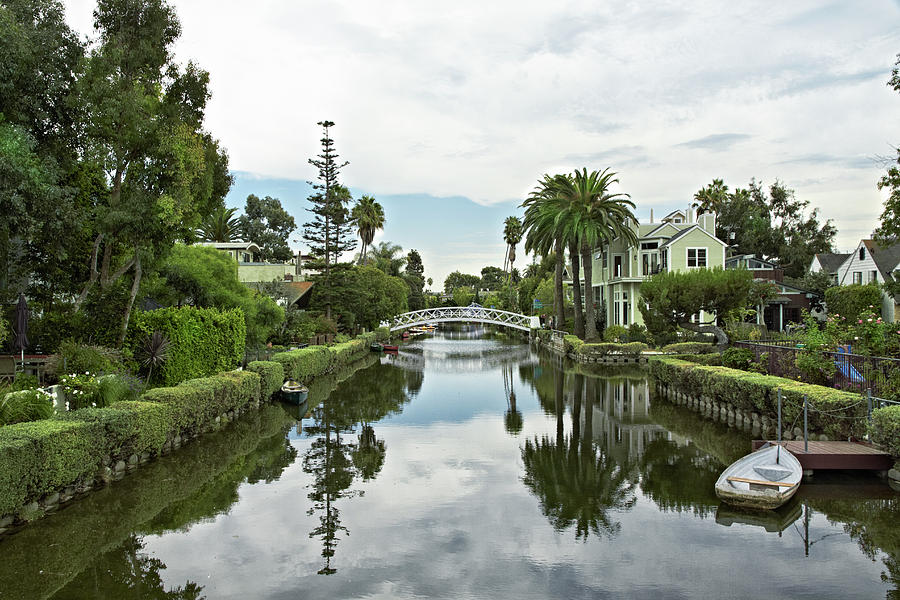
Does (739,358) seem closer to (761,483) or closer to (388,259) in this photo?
(761,483)

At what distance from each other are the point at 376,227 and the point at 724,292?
154 ft

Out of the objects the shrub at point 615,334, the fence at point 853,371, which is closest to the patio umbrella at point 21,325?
the fence at point 853,371

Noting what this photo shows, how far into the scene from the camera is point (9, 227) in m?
16.0

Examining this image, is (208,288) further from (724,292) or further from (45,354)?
(724,292)

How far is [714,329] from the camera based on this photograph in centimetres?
3177

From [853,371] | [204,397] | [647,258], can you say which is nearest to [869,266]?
[647,258]

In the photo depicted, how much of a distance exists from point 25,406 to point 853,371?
18.4m

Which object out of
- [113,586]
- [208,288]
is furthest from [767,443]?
[208,288]

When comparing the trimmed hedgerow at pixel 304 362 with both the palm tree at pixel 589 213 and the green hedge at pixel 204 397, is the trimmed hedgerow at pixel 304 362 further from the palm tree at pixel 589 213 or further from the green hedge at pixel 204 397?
the palm tree at pixel 589 213

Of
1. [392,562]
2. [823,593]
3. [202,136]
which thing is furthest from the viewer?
[202,136]

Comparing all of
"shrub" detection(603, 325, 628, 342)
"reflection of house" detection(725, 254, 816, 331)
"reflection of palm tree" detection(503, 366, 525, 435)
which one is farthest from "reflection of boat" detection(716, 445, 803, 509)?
"reflection of house" detection(725, 254, 816, 331)

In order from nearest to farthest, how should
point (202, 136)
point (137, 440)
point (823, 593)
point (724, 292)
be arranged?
1. point (823, 593)
2. point (137, 440)
3. point (202, 136)
4. point (724, 292)

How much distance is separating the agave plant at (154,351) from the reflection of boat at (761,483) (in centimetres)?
1498

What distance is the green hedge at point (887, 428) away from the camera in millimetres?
12000
